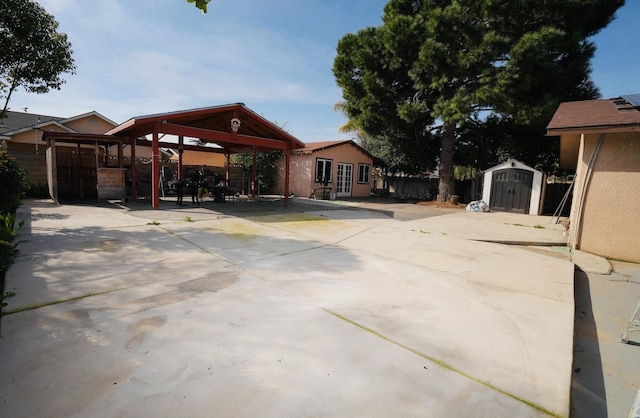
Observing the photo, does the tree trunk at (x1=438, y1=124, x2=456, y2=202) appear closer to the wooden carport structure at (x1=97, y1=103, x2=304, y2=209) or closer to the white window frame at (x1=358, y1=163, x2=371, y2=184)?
the white window frame at (x1=358, y1=163, x2=371, y2=184)

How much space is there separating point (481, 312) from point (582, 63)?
1504 cm

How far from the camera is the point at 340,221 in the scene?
26.4 ft

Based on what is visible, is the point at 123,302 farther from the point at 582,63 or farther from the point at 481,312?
the point at 582,63

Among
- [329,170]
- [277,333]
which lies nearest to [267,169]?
[329,170]

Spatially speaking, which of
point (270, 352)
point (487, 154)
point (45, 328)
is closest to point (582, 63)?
point (487, 154)

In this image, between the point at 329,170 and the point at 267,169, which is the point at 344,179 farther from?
the point at 267,169

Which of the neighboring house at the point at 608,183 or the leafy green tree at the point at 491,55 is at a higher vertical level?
the leafy green tree at the point at 491,55

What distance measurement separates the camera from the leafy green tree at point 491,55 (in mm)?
11383

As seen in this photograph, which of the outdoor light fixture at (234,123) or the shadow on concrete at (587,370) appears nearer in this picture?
the shadow on concrete at (587,370)

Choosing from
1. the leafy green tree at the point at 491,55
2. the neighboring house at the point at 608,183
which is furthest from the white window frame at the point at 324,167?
the neighboring house at the point at 608,183

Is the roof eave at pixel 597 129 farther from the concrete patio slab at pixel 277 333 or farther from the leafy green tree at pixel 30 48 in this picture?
the leafy green tree at pixel 30 48

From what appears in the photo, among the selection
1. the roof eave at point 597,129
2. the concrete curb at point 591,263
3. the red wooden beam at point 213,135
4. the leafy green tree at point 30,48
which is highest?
the leafy green tree at point 30,48

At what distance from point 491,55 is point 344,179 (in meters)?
9.14

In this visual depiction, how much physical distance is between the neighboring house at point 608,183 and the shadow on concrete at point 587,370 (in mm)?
3185
